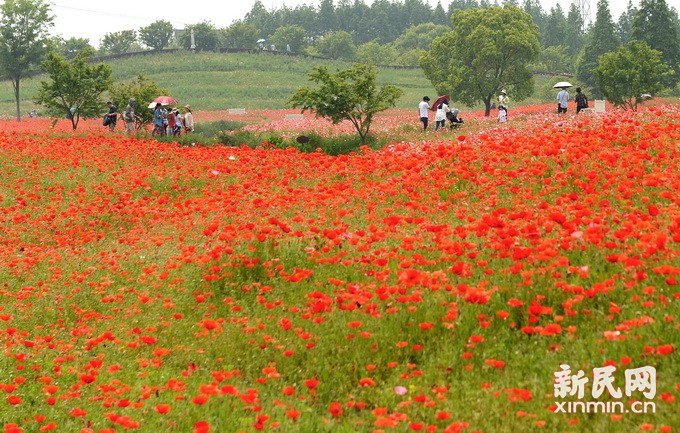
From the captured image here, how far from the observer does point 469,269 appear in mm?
7359

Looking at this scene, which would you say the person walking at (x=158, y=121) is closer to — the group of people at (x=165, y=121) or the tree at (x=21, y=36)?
the group of people at (x=165, y=121)

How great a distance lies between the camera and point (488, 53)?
40031 mm

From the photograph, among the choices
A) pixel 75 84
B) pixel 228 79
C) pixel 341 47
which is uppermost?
pixel 341 47

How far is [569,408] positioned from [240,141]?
931 inches

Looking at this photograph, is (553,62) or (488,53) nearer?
(488,53)

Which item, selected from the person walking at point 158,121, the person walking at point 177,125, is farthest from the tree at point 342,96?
the person walking at point 158,121

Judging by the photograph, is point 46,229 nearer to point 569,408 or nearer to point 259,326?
point 259,326

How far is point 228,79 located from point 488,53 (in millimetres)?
42699

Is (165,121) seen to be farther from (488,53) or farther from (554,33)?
(554,33)

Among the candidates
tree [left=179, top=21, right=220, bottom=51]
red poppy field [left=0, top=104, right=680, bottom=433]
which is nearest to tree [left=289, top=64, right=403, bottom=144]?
red poppy field [left=0, top=104, right=680, bottom=433]

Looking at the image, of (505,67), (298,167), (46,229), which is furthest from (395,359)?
(505,67)

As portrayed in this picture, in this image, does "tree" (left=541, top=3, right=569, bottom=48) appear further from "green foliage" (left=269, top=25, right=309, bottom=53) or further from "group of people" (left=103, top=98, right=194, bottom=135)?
"group of people" (left=103, top=98, right=194, bottom=135)

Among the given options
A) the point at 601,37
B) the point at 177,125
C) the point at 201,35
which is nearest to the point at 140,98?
the point at 177,125

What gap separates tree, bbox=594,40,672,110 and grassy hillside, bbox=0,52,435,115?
90.2 ft
